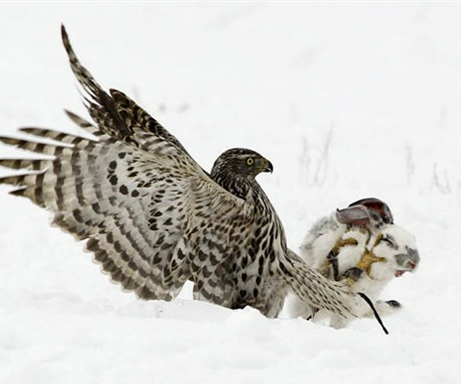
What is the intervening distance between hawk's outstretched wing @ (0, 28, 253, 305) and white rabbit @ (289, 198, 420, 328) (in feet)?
2.20

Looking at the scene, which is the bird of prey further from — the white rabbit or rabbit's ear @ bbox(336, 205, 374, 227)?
rabbit's ear @ bbox(336, 205, 374, 227)

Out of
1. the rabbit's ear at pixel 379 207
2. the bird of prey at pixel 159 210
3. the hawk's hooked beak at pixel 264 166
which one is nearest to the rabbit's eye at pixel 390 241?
the rabbit's ear at pixel 379 207

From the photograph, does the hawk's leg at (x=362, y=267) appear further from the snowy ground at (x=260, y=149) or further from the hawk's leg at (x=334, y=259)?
the snowy ground at (x=260, y=149)

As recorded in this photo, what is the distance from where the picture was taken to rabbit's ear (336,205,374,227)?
20.1 ft

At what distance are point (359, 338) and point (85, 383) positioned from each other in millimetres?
1302

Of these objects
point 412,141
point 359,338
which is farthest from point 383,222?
point 412,141

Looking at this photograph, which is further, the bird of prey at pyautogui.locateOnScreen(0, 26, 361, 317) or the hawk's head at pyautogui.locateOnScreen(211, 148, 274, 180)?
the hawk's head at pyautogui.locateOnScreen(211, 148, 274, 180)

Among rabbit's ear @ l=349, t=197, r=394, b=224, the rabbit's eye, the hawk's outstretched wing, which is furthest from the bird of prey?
rabbit's ear @ l=349, t=197, r=394, b=224

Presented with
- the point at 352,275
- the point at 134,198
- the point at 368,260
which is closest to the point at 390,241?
the point at 368,260

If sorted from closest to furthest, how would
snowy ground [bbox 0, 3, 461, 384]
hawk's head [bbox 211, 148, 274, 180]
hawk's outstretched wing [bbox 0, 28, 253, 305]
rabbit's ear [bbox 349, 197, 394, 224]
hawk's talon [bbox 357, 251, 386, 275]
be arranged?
snowy ground [bbox 0, 3, 461, 384] < hawk's outstretched wing [bbox 0, 28, 253, 305] < hawk's head [bbox 211, 148, 274, 180] < hawk's talon [bbox 357, 251, 386, 275] < rabbit's ear [bbox 349, 197, 394, 224]

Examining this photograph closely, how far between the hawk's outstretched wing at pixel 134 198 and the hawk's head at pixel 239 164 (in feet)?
1.15

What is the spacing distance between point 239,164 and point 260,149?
7115 mm

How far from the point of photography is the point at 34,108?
47.1 feet

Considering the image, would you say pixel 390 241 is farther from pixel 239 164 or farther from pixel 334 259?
pixel 239 164
